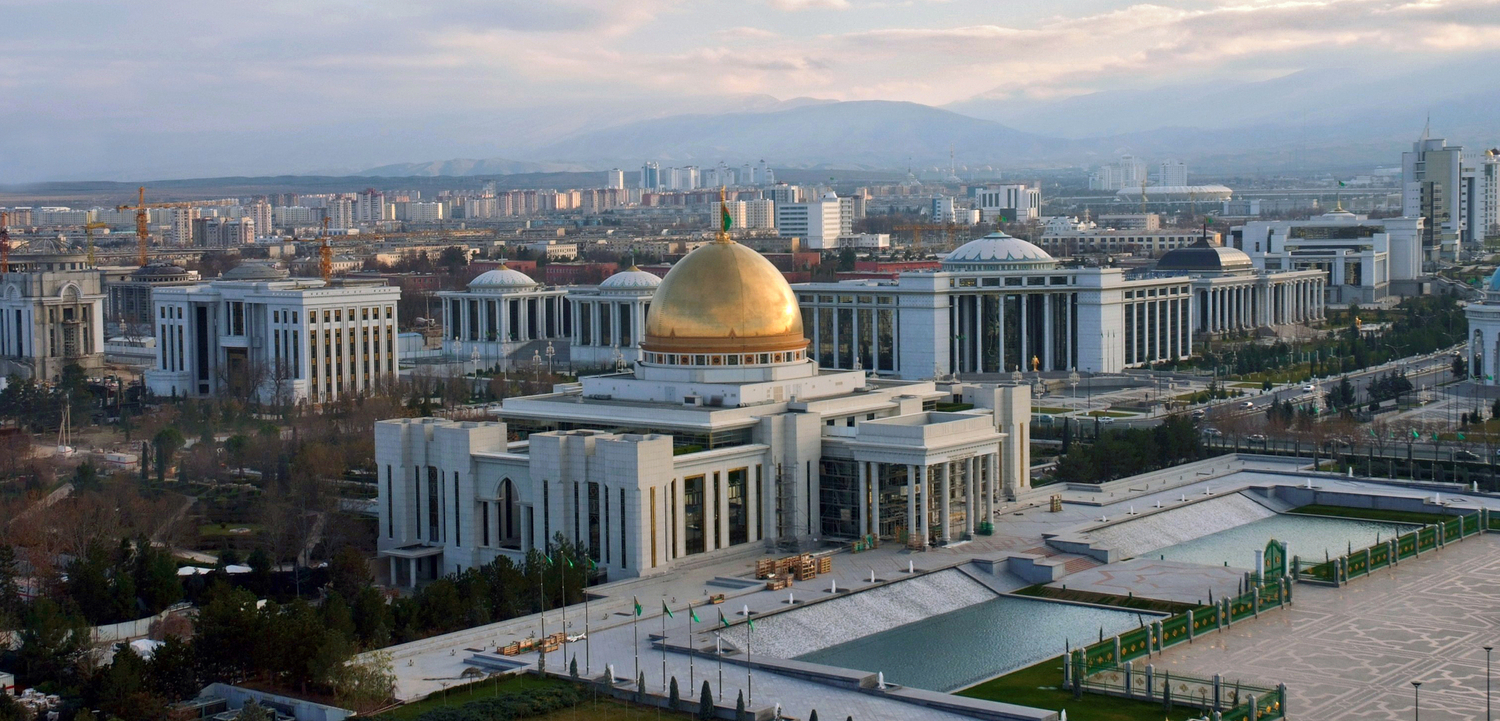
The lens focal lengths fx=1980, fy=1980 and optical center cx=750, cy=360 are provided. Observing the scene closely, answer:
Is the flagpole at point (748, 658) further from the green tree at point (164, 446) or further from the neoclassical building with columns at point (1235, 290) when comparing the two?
the neoclassical building with columns at point (1235, 290)

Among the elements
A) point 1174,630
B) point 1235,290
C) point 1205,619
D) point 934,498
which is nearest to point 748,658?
point 1174,630

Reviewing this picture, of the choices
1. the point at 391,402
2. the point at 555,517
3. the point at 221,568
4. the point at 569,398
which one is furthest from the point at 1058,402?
the point at 221,568

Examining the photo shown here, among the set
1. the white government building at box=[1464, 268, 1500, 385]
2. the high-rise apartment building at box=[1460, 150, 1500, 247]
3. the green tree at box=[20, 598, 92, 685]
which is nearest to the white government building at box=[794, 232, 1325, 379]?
the white government building at box=[1464, 268, 1500, 385]

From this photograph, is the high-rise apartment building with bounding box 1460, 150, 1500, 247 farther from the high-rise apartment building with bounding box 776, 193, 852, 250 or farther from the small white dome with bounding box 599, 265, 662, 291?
the small white dome with bounding box 599, 265, 662, 291

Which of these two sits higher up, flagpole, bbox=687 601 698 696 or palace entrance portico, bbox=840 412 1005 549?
palace entrance portico, bbox=840 412 1005 549

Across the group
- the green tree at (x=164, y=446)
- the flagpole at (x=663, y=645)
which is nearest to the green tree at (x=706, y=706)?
the flagpole at (x=663, y=645)

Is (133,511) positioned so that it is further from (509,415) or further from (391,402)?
(391,402)

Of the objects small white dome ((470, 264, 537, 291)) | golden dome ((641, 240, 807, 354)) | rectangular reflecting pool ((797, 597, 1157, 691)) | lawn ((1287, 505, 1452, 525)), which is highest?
golden dome ((641, 240, 807, 354))
